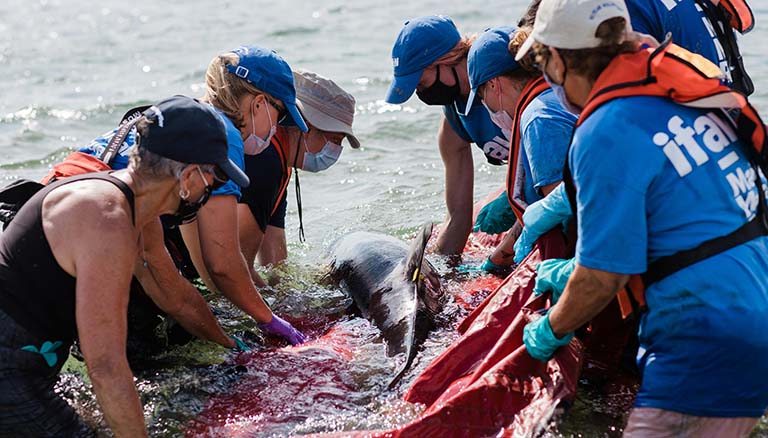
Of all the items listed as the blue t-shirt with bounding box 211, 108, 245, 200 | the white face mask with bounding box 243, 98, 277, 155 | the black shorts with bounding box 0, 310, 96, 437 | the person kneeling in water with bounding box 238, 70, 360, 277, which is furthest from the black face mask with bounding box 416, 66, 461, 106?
the black shorts with bounding box 0, 310, 96, 437

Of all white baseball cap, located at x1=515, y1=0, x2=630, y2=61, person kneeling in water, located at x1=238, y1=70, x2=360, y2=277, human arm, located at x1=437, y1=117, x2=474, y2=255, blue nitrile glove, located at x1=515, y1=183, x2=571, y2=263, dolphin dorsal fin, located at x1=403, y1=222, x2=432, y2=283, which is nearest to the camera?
white baseball cap, located at x1=515, y1=0, x2=630, y2=61

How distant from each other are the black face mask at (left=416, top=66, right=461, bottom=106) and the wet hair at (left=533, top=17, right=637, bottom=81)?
9.14 ft

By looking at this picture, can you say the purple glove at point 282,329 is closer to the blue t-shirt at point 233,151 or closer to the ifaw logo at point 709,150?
the blue t-shirt at point 233,151

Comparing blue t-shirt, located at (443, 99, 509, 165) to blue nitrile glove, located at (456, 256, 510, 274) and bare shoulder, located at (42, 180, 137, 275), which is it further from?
bare shoulder, located at (42, 180, 137, 275)

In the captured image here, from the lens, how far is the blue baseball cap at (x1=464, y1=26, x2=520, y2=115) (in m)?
4.91

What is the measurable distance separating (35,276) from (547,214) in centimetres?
224

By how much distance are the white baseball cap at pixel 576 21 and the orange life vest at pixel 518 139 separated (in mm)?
1237

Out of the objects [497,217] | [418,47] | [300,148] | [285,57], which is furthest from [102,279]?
[285,57]

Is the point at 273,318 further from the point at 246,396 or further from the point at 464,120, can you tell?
the point at 464,120

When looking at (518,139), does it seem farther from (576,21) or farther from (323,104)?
(323,104)

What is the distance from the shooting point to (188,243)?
16.9ft

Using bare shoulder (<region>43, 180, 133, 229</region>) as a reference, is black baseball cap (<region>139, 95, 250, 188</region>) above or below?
A: above

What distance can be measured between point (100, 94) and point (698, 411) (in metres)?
12.3

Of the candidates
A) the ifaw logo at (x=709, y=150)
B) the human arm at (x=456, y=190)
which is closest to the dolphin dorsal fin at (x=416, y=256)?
the human arm at (x=456, y=190)
